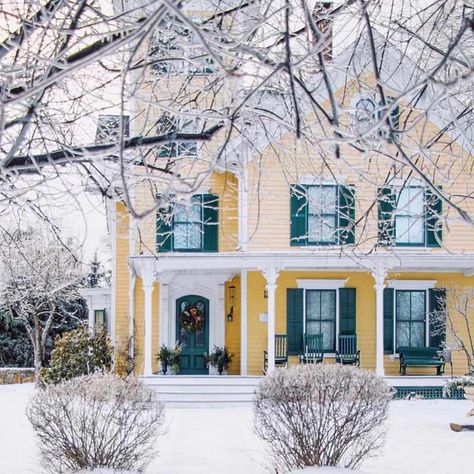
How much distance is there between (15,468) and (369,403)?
4045 mm

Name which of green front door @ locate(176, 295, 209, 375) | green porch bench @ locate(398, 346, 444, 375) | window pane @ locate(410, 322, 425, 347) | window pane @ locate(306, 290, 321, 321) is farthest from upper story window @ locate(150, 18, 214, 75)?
green front door @ locate(176, 295, 209, 375)

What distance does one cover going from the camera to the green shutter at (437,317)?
1898cm

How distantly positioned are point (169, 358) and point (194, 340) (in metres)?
1.11

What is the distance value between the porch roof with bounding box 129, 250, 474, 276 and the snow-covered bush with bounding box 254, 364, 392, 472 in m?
8.84

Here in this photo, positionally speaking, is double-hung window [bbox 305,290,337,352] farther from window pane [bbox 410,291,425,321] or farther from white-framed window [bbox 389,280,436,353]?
window pane [bbox 410,291,425,321]

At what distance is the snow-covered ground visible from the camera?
970 cm

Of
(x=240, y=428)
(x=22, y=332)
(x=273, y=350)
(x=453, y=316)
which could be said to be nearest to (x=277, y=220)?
(x=273, y=350)

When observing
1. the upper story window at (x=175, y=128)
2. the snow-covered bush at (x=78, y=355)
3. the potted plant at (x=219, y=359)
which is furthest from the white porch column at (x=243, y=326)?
the upper story window at (x=175, y=128)

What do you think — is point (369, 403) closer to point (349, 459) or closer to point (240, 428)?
point (349, 459)

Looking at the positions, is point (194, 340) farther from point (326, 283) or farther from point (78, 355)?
point (326, 283)

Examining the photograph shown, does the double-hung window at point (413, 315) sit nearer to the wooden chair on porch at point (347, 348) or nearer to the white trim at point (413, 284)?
the white trim at point (413, 284)

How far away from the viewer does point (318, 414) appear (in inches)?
334

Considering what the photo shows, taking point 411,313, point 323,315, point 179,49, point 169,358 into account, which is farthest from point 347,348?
point 179,49

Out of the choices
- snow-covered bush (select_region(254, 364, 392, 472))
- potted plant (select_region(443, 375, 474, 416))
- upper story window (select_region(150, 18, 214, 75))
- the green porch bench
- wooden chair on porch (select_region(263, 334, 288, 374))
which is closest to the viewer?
upper story window (select_region(150, 18, 214, 75))
